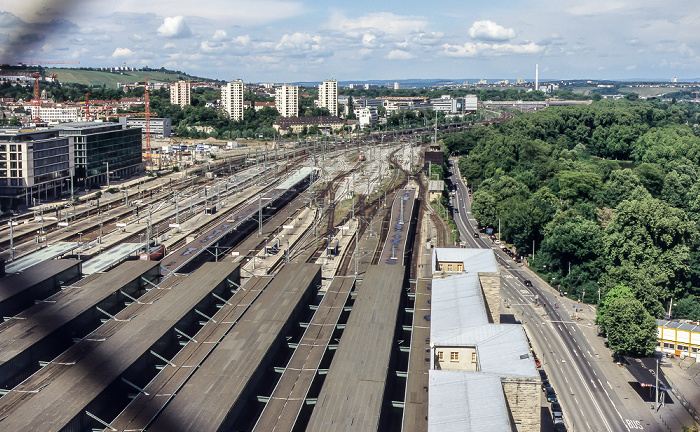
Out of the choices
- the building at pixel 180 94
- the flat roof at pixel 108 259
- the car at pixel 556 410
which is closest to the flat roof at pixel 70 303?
the flat roof at pixel 108 259

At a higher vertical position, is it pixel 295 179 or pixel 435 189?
pixel 295 179

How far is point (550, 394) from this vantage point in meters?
17.2

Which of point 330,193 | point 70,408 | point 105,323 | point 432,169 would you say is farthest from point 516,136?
point 70,408

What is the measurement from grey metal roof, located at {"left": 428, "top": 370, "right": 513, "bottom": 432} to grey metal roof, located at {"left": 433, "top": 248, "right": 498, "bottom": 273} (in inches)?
289

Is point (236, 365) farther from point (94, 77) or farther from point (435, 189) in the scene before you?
point (94, 77)

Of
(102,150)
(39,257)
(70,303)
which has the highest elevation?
(102,150)

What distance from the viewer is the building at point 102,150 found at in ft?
140

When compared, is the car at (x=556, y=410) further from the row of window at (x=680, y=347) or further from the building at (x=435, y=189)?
the building at (x=435, y=189)

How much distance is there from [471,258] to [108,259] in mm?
12460

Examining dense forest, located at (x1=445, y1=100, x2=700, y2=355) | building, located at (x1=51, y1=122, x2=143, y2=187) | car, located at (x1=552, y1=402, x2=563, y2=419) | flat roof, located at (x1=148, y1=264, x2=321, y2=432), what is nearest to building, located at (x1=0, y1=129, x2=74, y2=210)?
building, located at (x1=51, y1=122, x2=143, y2=187)

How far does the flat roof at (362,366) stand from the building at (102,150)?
2984 centimetres

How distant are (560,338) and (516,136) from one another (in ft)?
125

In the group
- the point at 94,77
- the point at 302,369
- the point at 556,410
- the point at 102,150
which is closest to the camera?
the point at 302,369

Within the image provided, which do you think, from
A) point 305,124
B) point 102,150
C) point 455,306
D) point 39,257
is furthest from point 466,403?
point 305,124
